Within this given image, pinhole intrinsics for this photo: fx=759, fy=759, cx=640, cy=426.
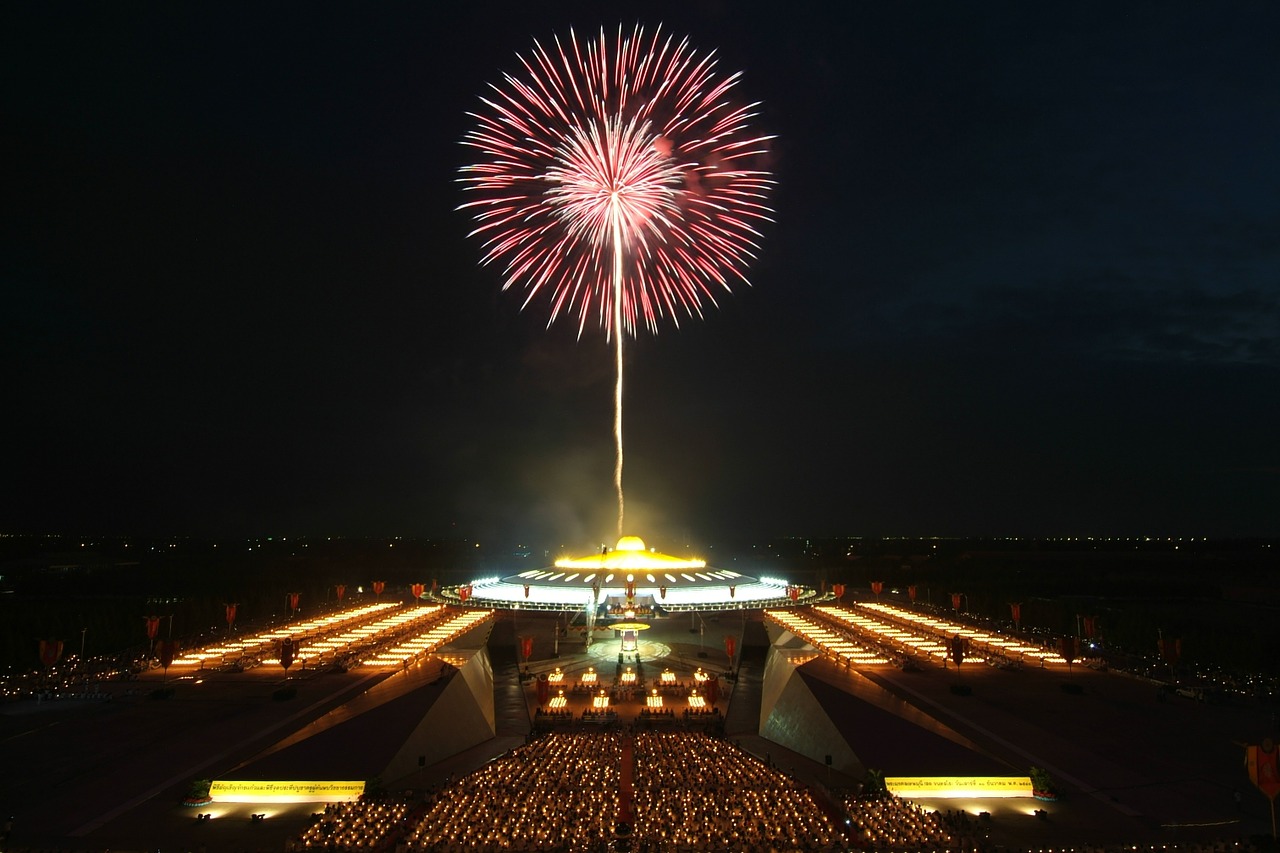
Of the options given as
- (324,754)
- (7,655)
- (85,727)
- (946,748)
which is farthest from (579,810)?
(7,655)

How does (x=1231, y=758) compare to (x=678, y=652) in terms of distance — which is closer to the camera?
(x=1231, y=758)

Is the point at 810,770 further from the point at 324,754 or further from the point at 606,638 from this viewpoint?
the point at 606,638

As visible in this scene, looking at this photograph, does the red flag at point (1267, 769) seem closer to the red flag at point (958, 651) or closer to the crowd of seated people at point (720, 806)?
the crowd of seated people at point (720, 806)

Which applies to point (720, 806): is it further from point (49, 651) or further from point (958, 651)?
point (49, 651)

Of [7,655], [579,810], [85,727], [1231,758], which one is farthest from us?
[7,655]

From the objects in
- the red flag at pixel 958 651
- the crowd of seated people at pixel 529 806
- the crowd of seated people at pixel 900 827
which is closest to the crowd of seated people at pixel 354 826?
the crowd of seated people at pixel 529 806

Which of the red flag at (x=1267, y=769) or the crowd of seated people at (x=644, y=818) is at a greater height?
the red flag at (x=1267, y=769)

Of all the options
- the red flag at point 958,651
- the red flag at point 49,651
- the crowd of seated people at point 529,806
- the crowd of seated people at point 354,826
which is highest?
the red flag at point 49,651
